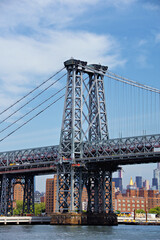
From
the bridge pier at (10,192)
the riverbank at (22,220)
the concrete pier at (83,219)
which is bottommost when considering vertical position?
the riverbank at (22,220)

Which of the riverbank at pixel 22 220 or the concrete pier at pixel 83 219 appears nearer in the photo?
the concrete pier at pixel 83 219

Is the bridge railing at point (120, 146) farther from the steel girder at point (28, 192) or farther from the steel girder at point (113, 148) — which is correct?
the steel girder at point (28, 192)

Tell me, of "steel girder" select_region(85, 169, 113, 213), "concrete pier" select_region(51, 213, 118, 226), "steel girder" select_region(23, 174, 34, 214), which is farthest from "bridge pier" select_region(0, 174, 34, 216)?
"concrete pier" select_region(51, 213, 118, 226)

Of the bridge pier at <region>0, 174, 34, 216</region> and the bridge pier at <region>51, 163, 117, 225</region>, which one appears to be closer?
the bridge pier at <region>51, 163, 117, 225</region>

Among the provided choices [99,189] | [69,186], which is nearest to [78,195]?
[69,186]

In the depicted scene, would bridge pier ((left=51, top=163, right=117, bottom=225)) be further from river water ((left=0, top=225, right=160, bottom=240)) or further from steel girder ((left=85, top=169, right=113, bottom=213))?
river water ((left=0, top=225, right=160, bottom=240))

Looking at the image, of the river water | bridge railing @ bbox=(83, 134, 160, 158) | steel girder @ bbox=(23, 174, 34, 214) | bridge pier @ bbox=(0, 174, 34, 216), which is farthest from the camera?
steel girder @ bbox=(23, 174, 34, 214)

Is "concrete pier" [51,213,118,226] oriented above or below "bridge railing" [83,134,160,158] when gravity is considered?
below

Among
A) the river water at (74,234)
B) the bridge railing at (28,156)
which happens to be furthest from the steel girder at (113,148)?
the river water at (74,234)

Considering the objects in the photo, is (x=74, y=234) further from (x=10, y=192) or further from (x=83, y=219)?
(x=10, y=192)

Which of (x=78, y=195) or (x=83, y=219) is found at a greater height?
(x=78, y=195)

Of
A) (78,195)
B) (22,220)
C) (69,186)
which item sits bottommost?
(22,220)

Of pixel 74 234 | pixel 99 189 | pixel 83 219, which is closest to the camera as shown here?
pixel 74 234

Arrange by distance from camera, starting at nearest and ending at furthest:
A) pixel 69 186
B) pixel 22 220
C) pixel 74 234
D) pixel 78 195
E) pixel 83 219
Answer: pixel 74 234
pixel 83 219
pixel 78 195
pixel 69 186
pixel 22 220
